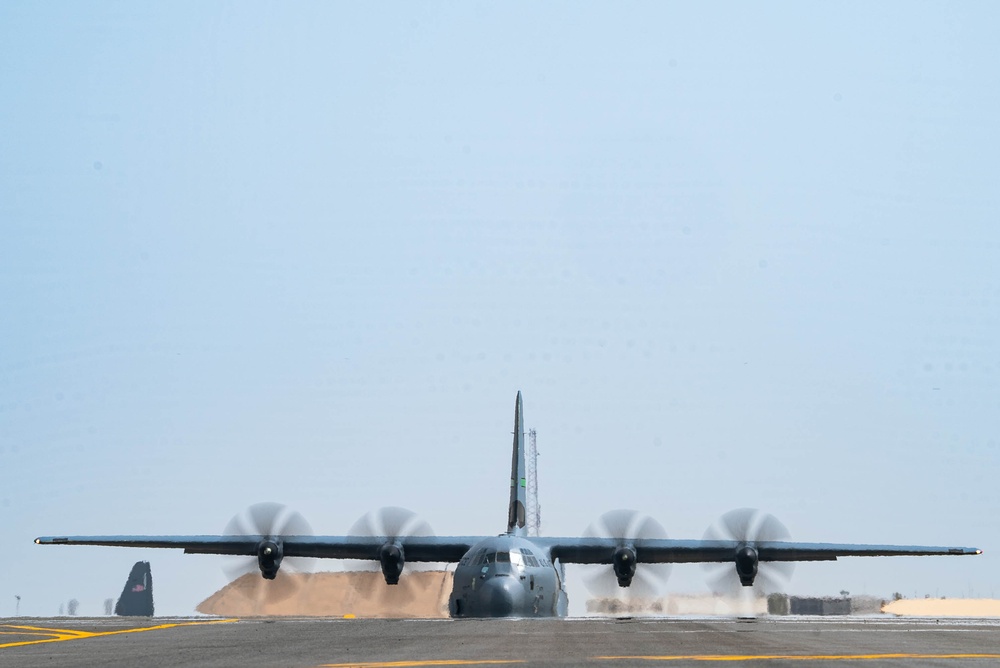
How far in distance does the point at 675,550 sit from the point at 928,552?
13.7 m

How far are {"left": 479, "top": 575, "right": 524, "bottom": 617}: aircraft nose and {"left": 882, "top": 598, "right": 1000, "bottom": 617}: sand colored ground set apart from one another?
57399 mm

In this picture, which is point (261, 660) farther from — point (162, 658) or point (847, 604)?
point (847, 604)

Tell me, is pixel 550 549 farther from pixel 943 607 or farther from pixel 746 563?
pixel 943 607

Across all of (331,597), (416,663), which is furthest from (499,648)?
(331,597)

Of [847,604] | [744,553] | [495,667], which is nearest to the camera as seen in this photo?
[495,667]

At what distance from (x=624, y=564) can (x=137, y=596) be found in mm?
41740

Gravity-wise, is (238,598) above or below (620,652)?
below

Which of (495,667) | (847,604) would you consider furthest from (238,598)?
(495,667)

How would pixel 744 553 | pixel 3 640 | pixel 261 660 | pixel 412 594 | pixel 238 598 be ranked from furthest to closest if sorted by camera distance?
pixel 238 598
pixel 412 594
pixel 744 553
pixel 3 640
pixel 261 660

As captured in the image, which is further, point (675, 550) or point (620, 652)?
point (675, 550)

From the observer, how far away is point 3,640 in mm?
26250

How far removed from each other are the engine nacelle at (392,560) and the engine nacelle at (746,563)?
18330 millimetres

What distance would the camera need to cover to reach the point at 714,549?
65938 mm

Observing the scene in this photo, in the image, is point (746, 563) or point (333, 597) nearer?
point (746, 563)
